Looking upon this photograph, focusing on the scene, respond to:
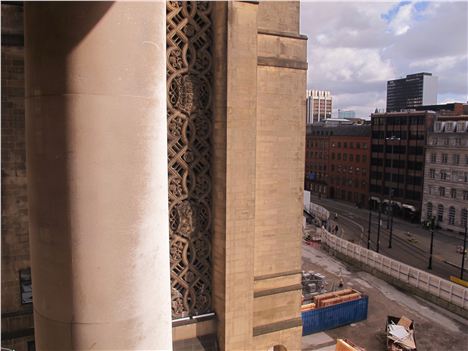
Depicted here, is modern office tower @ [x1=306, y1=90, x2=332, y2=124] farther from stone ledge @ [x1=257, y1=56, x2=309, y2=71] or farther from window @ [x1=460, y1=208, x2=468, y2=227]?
stone ledge @ [x1=257, y1=56, x2=309, y2=71]

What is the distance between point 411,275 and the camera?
89.9ft

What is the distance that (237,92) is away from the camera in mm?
9969

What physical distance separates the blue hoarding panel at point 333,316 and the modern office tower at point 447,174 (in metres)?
29.5

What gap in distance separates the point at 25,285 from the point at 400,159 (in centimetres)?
5496

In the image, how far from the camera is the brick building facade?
27.6 feet

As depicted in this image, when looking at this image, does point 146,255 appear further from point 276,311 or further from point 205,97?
point 276,311

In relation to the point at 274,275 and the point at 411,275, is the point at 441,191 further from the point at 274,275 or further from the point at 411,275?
the point at 274,275

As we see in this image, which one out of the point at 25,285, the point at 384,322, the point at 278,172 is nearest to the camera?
the point at 25,285

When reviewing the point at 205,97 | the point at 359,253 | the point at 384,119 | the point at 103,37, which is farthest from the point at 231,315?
the point at 384,119

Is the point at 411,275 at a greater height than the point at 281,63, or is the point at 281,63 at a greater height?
the point at 281,63

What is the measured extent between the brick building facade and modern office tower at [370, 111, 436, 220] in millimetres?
47288

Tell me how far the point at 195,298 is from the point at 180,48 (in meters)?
6.58

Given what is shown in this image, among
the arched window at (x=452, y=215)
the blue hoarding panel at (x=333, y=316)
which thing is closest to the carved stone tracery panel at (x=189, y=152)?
the blue hoarding panel at (x=333, y=316)

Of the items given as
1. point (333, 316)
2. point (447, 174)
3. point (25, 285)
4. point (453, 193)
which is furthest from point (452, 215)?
point (25, 285)
